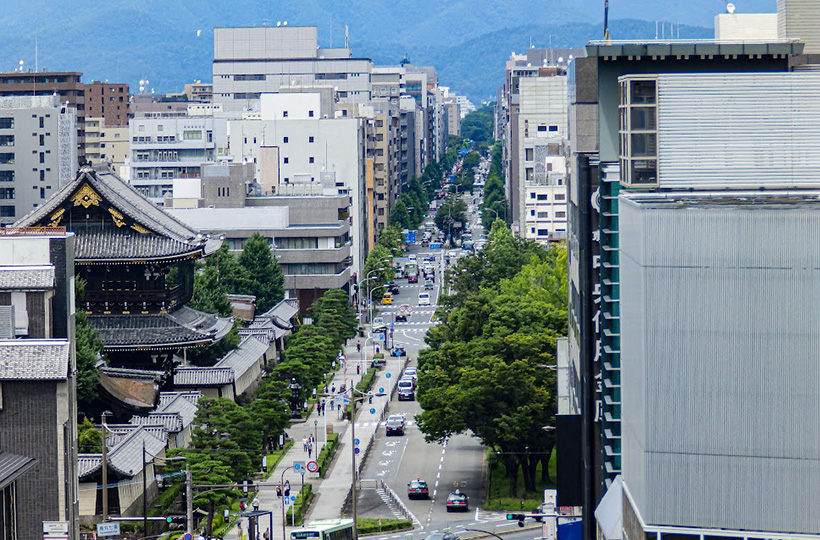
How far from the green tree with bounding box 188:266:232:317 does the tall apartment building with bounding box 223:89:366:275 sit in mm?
40557

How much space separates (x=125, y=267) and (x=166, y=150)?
3848 inches

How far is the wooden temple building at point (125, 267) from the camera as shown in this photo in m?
87.5

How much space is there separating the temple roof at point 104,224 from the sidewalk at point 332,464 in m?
12.7

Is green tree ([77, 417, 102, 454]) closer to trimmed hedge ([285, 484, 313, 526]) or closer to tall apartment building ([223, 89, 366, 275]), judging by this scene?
trimmed hedge ([285, 484, 313, 526])

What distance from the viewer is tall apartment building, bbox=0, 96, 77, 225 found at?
172 metres

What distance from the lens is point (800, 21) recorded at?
4822 cm

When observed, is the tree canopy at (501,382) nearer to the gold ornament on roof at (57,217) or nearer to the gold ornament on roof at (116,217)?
the gold ornament on roof at (116,217)

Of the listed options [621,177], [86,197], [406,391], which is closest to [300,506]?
[86,197]

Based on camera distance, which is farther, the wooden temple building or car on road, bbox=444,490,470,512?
the wooden temple building

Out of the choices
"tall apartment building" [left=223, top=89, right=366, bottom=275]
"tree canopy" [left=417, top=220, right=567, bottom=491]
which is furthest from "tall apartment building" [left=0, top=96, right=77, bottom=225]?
"tree canopy" [left=417, top=220, right=567, bottom=491]

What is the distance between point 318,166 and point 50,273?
117 m

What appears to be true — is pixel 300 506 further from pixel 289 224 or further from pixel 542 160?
pixel 542 160

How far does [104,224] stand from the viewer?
291 ft

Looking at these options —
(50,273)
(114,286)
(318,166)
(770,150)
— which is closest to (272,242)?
(318,166)
